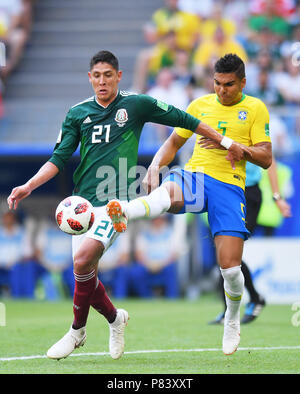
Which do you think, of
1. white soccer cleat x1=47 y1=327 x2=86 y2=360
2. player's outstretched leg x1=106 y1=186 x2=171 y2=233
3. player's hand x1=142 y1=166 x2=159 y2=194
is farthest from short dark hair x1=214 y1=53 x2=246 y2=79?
white soccer cleat x1=47 y1=327 x2=86 y2=360

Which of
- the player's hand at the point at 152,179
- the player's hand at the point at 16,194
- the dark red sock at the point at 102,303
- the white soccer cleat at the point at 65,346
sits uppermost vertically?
the player's hand at the point at 152,179

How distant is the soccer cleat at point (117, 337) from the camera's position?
257 inches

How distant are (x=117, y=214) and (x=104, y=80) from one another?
1.32 meters

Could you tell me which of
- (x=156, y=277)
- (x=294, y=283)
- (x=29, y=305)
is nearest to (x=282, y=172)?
(x=294, y=283)

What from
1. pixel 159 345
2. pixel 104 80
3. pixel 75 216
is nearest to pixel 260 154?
pixel 104 80

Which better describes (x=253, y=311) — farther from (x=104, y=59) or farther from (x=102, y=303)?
(x=104, y=59)

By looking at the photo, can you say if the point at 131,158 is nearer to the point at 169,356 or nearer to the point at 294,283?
the point at 169,356

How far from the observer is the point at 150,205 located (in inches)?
240

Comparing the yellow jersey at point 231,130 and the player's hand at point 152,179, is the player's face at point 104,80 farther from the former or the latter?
the yellow jersey at point 231,130

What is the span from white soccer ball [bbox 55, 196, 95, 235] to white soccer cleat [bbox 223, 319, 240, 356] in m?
1.43

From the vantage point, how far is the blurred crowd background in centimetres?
1546

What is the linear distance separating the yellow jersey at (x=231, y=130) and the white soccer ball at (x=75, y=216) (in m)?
1.06

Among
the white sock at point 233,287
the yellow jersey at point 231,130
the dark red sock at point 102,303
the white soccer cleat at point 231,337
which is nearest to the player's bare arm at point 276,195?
the yellow jersey at point 231,130

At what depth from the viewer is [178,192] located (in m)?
6.43
